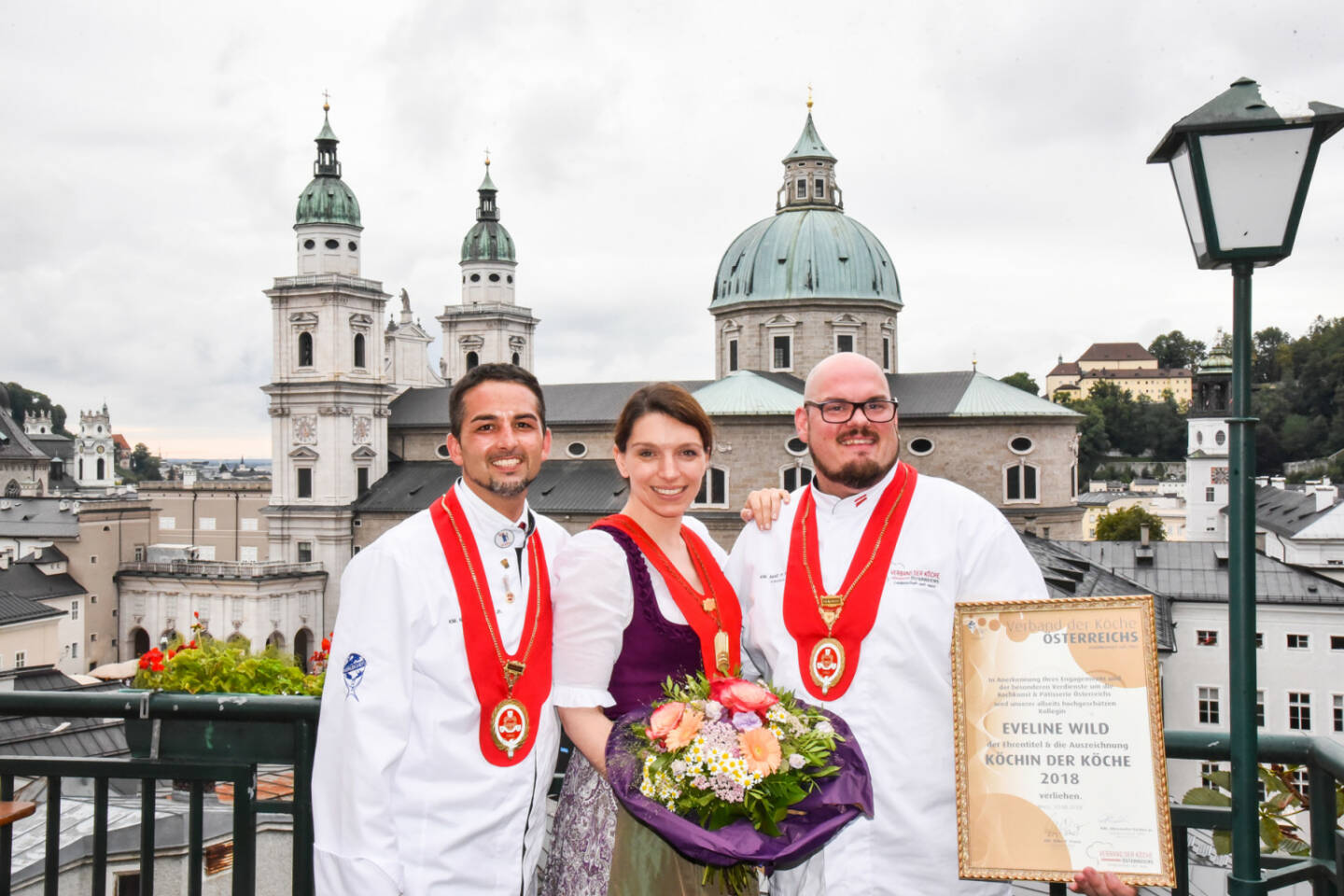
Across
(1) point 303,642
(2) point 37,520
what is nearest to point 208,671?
(1) point 303,642

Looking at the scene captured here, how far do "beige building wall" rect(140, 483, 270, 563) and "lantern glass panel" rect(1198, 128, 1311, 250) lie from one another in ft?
192

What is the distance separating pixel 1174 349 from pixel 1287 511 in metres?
79.7

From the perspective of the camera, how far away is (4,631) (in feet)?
108

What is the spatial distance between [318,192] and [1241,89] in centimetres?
4947

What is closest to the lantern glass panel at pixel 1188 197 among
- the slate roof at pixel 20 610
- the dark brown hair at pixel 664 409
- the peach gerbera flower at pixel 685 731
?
the dark brown hair at pixel 664 409

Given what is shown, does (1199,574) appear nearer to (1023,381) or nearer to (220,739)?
(220,739)

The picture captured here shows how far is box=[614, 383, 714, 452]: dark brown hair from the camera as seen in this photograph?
12.7 ft

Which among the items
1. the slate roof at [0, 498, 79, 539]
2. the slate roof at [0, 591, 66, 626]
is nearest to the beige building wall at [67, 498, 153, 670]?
the slate roof at [0, 498, 79, 539]

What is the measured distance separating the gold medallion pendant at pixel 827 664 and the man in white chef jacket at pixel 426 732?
93 centimetres

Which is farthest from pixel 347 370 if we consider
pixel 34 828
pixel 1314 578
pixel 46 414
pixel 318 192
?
pixel 46 414

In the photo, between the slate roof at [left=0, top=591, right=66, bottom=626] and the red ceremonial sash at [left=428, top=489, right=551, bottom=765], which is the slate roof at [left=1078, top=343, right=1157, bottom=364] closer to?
the slate roof at [left=0, top=591, right=66, bottom=626]

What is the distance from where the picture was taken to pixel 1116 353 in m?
134

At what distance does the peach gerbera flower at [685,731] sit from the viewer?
9.95ft

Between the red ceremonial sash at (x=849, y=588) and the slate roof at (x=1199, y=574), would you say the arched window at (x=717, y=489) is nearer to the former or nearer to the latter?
the slate roof at (x=1199, y=574)
